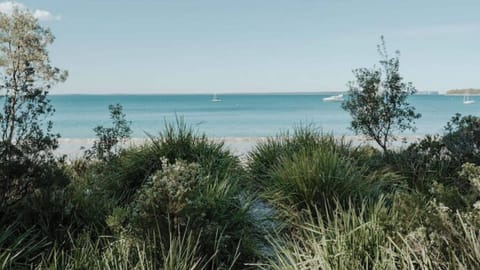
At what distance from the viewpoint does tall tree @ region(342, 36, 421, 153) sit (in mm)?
7875

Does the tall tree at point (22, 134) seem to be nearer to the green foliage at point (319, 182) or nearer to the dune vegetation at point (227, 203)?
the dune vegetation at point (227, 203)

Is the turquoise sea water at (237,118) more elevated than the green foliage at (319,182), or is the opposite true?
the green foliage at (319,182)

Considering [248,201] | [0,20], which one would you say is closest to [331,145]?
[248,201]

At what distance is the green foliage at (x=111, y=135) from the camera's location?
22.0ft

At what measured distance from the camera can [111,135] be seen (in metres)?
6.82

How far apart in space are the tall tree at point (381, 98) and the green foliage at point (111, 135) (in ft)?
12.5

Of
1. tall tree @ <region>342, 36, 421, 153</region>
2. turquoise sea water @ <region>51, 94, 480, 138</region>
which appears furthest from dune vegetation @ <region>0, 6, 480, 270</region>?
tall tree @ <region>342, 36, 421, 153</region>

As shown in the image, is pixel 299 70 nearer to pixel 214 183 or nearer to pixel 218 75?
pixel 218 75

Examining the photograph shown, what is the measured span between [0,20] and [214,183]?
32.1 feet

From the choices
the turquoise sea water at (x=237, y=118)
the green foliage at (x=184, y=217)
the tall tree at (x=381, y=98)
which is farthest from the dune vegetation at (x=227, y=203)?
the tall tree at (x=381, y=98)

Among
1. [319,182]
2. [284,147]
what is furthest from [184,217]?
[284,147]

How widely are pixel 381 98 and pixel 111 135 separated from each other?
14.4 feet

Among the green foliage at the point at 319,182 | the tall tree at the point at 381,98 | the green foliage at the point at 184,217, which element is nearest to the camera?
the green foliage at the point at 184,217

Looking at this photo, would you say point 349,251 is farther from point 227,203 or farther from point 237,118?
point 237,118
